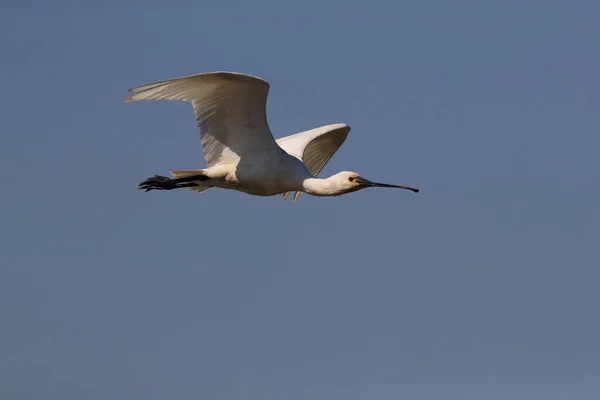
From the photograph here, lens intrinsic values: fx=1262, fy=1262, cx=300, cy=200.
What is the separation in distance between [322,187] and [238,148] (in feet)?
6.33

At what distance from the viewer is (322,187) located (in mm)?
22562

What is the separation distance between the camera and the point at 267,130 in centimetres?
2320

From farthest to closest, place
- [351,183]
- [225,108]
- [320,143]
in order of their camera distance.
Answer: [320,143] < [225,108] < [351,183]

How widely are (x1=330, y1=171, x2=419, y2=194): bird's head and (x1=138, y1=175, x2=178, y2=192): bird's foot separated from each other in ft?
11.4

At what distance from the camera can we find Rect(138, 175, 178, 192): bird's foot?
2411cm

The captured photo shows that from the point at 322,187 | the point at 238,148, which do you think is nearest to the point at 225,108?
the point at 238,148

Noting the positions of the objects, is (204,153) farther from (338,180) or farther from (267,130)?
(338,180)

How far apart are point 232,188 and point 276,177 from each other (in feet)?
3.86

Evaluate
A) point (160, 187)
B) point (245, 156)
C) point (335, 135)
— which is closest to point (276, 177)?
point (245, 156)

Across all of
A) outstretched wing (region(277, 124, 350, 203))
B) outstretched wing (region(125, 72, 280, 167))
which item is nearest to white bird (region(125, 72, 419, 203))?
outstretched wing (region(125, 72, 280, 167))

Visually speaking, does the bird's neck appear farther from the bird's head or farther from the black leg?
the black leg

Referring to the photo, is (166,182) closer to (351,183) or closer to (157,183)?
(157,183)

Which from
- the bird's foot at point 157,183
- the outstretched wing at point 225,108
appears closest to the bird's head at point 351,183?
the outstretched wing at point 225,108

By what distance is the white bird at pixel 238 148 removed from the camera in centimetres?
2197
